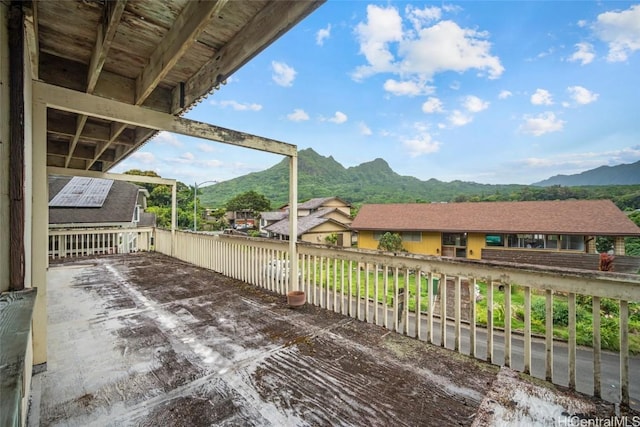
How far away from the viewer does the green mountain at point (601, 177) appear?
65.8 meters

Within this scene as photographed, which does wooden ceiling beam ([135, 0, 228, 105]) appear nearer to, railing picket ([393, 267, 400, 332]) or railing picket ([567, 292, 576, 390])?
railing picket ([393, 267, 400, 332])

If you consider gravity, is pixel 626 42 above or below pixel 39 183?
above

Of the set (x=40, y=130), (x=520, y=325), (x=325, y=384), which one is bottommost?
(x=520, y=325)

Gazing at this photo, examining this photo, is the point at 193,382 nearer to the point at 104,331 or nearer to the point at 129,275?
the point at 104,331

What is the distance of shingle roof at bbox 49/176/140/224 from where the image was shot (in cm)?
1002

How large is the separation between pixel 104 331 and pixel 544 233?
17253 mm

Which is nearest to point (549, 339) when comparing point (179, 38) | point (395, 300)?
point (395, 300)

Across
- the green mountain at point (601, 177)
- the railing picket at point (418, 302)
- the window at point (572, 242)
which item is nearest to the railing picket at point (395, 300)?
the railing picket at point (418, 302)

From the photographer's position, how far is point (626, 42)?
16.5m

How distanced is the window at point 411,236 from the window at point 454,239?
148cm

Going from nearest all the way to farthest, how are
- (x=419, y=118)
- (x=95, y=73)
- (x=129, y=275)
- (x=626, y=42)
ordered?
(x=95, y=73) → (x=129, y=275) → (x=626, y=42) → (x=419, y=118)

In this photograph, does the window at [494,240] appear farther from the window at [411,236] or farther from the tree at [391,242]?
the tree at [391,242]

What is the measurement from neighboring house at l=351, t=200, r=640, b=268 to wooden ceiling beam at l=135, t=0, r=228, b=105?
16257 millimetres

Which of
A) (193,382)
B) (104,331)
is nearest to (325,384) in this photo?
(193,382)
